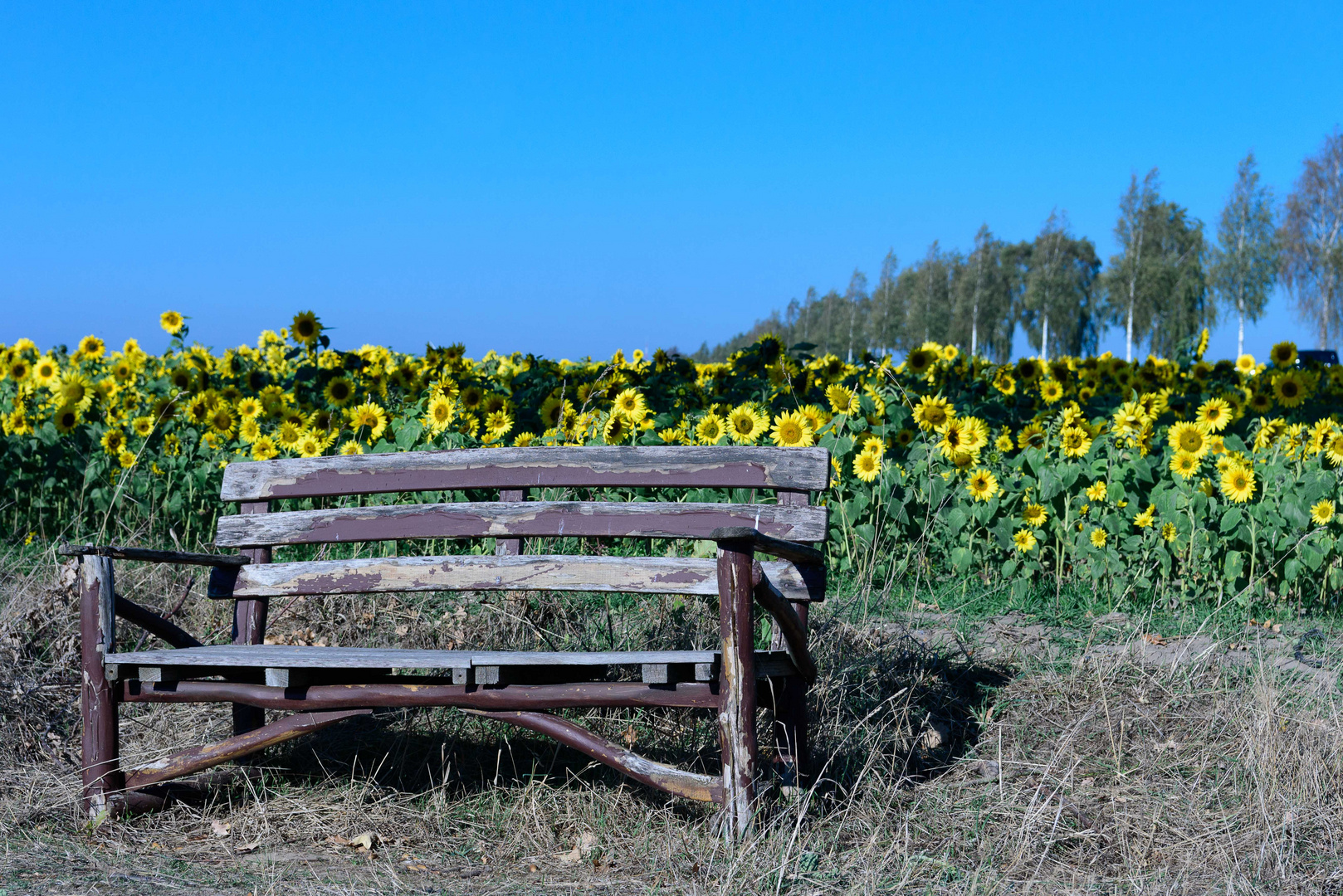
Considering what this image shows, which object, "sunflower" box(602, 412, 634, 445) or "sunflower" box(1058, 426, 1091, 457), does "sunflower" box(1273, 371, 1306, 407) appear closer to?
"sunflower" box(1058, 426, 1091, 457)

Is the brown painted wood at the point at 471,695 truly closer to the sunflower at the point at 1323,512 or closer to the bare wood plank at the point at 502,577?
the bare wood plank at the point at 502,577

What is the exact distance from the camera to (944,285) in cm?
5788

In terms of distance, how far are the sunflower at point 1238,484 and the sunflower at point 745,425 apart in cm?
188

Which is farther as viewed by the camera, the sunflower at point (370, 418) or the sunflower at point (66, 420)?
the sunflower at point (66, 420)

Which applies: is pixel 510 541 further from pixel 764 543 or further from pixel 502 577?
pixel 764 543

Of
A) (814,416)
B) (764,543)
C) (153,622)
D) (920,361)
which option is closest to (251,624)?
(153,622)

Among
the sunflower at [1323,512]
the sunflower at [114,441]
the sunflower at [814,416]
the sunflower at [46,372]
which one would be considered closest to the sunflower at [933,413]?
the sunflower at [814,416]

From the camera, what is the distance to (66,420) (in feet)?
20.1

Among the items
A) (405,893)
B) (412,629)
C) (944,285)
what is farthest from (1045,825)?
(944,285)

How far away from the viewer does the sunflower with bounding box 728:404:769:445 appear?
15.3ft

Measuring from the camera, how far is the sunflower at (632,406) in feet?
16.4

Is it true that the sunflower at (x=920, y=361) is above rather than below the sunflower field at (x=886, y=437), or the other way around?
above

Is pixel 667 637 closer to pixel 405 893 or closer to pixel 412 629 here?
pixel 412 629

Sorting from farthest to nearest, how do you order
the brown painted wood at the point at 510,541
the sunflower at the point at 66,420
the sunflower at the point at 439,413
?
the sunflower at the point at 66,420 → the sunflower at the point at 439,413 → the brown painted wood at the point at 510,541
